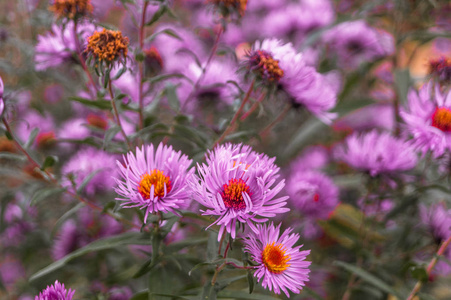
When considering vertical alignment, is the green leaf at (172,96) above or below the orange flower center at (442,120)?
above

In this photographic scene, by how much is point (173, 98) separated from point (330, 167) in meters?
0.51

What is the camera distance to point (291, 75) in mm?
666

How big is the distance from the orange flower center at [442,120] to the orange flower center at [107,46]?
513mm

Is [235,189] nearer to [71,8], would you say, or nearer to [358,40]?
[71,8]

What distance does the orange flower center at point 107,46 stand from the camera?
543 millimetres

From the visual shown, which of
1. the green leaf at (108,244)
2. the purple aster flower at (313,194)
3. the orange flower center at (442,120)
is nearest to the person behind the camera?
the green leaf at (108,244)

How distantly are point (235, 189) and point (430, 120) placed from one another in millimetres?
416

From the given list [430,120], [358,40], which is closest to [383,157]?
[430,120]

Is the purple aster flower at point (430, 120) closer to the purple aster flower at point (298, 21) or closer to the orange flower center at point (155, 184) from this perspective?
the orange flower center at point (155, 184)

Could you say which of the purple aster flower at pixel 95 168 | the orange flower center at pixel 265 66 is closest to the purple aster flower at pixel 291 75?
the orange flower center at pixel 265 66

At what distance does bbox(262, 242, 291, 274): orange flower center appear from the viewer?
464 mm

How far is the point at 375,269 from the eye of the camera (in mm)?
845

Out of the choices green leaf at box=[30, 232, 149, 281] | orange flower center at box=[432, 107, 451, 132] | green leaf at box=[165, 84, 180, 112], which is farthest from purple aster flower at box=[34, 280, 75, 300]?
orange flower center at box=[432, 107, 451, 132]

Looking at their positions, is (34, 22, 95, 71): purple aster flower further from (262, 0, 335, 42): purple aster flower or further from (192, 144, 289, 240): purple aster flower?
(262, 0, 335, 42): purple aster flower
